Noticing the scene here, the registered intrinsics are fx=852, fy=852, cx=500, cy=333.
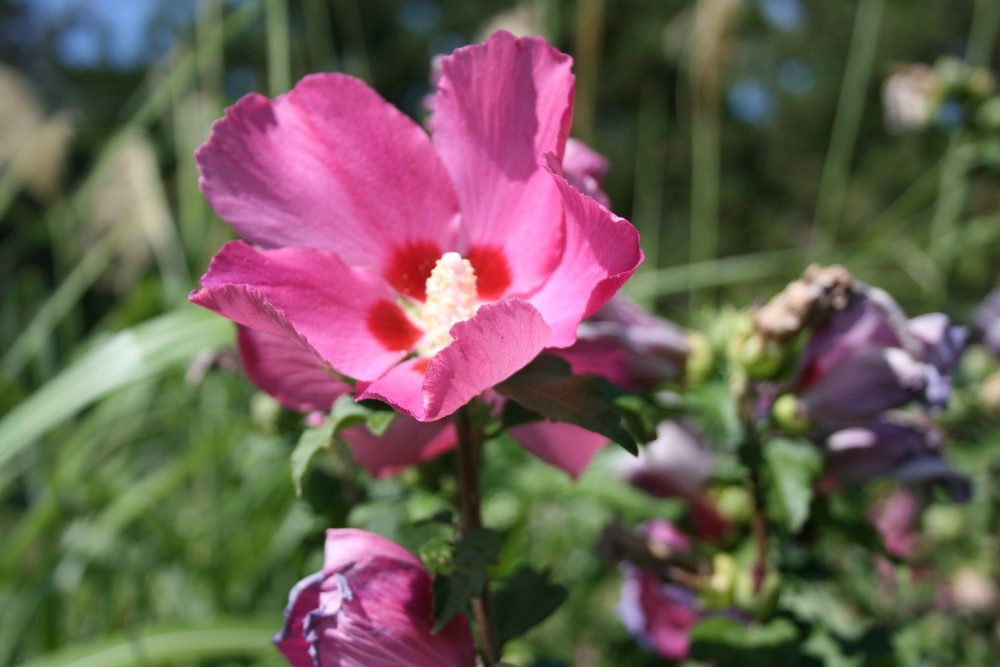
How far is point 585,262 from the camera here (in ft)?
1.34

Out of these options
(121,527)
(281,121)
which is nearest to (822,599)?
(281,121)

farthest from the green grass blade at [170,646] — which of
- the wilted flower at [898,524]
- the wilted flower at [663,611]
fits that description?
the wilted flower at [898,524]

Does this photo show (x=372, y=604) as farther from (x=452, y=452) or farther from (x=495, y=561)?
(x=452, y=452)

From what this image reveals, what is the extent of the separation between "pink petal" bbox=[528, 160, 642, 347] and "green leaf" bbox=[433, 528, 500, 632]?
4.5 inches

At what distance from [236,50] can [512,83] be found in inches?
466

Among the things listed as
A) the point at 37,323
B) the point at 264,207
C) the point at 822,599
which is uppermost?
the point at 37,323

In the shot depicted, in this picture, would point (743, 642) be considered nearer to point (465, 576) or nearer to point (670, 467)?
point (670, 467)

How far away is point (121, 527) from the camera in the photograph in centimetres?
116

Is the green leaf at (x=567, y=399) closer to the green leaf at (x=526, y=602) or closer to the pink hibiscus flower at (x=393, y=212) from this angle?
the pink hibiscus flower at (x=393, y=212)

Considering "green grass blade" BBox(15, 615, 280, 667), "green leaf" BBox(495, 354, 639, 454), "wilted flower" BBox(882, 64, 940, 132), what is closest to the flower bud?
"green leaf" BBox(495, 354, 639, 454)

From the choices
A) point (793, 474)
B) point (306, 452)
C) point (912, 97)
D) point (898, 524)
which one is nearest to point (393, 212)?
point (306, 452)

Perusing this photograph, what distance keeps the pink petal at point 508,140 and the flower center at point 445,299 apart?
0.07 feet

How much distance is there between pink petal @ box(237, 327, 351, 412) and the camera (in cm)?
46

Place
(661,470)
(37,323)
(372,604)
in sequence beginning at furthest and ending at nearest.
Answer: (37,323) → (661,470) → (372,604)
